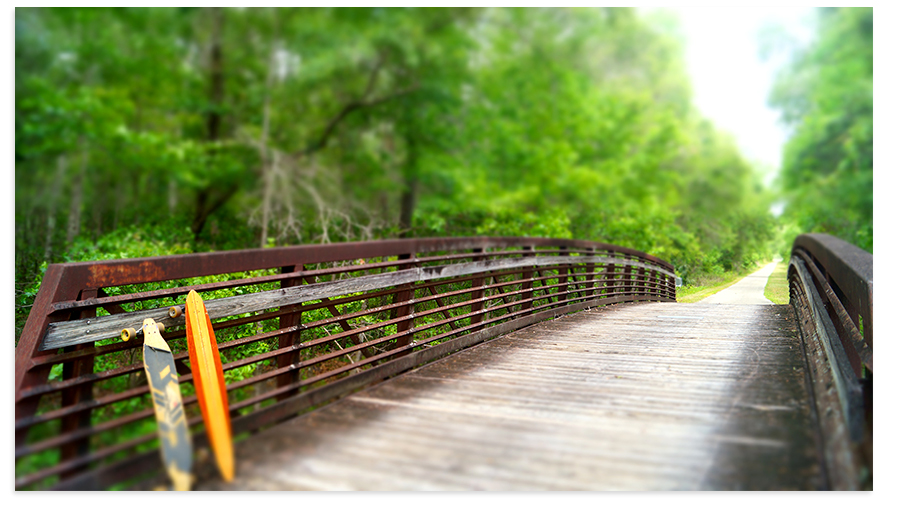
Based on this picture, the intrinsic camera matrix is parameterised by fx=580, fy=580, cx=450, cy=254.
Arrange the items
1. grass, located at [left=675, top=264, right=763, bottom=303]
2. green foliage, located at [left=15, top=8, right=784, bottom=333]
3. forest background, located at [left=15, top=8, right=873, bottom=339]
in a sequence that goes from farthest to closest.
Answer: green foliage, located at [left=15, top=8, right=784, bottom=333] → forest background, located at [left=15, top=8, right=873, bottom=339] → grass, located at [left=675, top=264, right=763, bottom=303]

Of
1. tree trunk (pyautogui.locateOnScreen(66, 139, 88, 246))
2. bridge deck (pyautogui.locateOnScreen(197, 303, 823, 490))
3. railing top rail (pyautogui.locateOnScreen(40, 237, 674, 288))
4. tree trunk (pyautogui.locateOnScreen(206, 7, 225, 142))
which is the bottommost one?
bridge deck (pyautogui.locateOnScreen(197, 303, 823, 490))

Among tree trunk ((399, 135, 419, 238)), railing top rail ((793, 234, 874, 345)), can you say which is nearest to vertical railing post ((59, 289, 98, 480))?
railing top rail ((793, 234, 874, 345))

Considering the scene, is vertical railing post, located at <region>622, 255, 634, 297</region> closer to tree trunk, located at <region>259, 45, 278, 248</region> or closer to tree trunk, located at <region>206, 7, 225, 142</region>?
tree trunk, located at <region>259, 45, 278, 248</region>

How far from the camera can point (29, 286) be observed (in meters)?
5.75

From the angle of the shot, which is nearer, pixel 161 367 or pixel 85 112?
pixel 161 367

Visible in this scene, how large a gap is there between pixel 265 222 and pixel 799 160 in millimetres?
9740

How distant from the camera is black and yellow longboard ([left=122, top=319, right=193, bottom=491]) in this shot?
202 centimetres

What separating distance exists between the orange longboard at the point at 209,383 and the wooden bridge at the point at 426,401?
0.04 meters

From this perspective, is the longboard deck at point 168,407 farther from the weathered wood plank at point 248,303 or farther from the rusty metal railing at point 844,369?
the rusty metal railing at point 844,369

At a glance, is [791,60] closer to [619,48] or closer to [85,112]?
[619,48]

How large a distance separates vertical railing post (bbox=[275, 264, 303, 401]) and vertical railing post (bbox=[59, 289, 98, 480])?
0.83 meters

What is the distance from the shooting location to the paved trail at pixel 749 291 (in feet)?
16.0

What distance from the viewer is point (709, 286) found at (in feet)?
18.7
